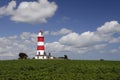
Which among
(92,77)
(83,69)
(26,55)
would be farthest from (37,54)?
(92,77)

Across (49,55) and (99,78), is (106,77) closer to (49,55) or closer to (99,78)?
(99,78)

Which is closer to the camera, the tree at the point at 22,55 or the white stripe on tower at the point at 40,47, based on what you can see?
the white stripe on tower at the point at 40,47

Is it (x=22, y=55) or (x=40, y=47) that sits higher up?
(x=40, y=47)

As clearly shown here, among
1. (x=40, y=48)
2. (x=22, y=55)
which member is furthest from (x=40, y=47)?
(x=22, y=55)

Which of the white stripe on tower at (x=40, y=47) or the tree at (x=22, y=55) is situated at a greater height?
the white stripe on tower at (x=40, y=47)

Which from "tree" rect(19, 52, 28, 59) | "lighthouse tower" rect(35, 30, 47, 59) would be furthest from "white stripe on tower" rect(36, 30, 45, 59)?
"tree" rect(19, 52, 28, 59)

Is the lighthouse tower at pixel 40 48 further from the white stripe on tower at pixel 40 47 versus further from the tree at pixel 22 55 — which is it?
the tree at pixel 22 55

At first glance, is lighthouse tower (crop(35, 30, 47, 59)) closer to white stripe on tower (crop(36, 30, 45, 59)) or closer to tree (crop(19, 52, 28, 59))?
white stripe on tower (crop(36, 30, 45, 59))

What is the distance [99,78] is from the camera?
29188mm

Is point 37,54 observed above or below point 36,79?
above

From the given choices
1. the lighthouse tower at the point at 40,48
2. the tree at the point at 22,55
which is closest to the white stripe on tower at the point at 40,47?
the lighthouse tower at the point at 40,48

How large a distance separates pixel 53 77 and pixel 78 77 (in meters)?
2.44

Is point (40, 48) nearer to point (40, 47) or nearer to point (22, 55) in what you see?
point (40, 47)

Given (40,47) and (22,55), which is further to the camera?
(22,55)
